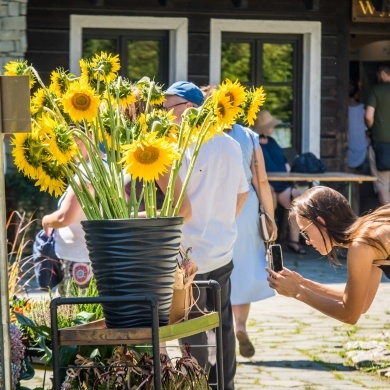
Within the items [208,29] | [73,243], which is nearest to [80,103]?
[73,243]

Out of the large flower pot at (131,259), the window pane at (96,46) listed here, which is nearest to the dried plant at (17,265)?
the large flower pot at (131,259)

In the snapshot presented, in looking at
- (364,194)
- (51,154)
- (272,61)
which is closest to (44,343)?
(51,154)

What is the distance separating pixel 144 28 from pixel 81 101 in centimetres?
927

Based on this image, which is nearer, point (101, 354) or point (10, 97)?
point (10, 97)

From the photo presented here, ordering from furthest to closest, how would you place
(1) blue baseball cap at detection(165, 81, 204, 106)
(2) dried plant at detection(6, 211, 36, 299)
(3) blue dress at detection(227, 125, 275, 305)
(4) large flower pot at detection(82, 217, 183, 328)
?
(3) blue dress at detection(227, 125, 275, 305) < (2) dried plant at detection(6, 211, 36, 299) < (1) blue baseball cap at detection(165, 81, 204, 106) < (4) large flower pot at detection(82, 217, 183, 328)

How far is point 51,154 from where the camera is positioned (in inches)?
147

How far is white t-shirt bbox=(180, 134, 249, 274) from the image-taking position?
551 cm

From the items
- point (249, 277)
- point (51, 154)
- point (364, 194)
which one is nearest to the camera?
point (51, 154)

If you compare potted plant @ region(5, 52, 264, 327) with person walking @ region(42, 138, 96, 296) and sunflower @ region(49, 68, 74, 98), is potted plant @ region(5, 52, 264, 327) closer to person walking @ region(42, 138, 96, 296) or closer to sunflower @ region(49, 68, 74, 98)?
sunflower @ region(49, 68, 74, 98)

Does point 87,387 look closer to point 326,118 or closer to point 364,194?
point 326,118

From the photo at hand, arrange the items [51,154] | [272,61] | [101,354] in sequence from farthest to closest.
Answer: [272,61]
[101,354]
[51,154]

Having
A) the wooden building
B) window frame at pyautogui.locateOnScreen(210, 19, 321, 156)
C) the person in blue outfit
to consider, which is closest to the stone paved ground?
the person in blue outfit

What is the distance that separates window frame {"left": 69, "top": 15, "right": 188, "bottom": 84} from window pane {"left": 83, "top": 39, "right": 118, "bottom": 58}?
132 mm

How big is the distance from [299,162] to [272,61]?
4.55 feet
